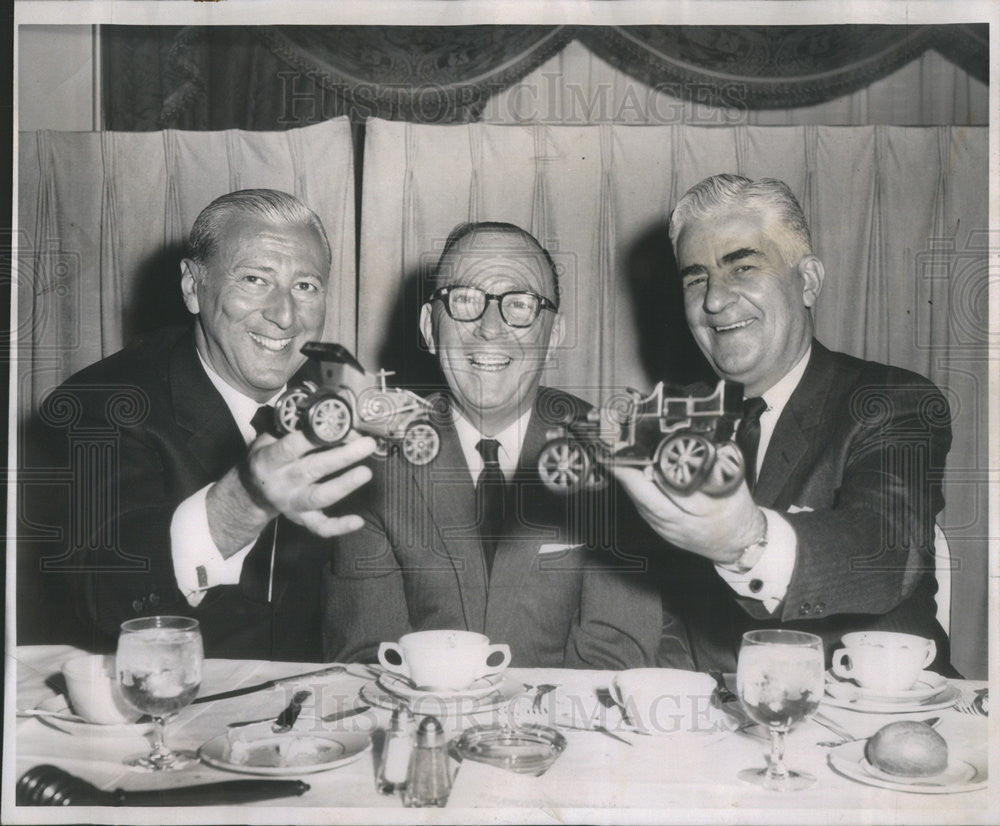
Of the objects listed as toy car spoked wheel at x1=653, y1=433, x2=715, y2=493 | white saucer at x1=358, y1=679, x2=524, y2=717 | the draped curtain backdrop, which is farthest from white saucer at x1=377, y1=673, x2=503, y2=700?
the draped curtain backdrop

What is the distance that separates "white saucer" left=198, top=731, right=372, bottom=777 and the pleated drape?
651 mm

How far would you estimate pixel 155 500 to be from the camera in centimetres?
168

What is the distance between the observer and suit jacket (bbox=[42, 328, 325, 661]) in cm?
167

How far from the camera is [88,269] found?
1725mm

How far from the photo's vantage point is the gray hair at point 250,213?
1.72 meters

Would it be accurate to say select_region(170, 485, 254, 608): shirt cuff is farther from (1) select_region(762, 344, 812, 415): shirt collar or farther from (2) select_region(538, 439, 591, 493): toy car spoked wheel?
(1) select_region(762, 344, 812, 415): shirt collar

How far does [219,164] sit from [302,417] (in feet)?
1.70

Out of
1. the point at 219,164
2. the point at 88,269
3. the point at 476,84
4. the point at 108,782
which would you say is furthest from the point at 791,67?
the point at 108,782

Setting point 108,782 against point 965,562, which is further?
point 965,562

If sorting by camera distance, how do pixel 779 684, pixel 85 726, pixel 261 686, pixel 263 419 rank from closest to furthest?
1. pixel 779 684
2. pixel 85 726
3. pixel 261 686
4. pixel 263 419

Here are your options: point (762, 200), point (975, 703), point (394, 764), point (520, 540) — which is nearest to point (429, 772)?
point (394, 764)

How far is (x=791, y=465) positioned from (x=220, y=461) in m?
1.06

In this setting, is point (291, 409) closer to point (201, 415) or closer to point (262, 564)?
point (201, 415)

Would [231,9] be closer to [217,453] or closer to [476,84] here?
[476,84]
